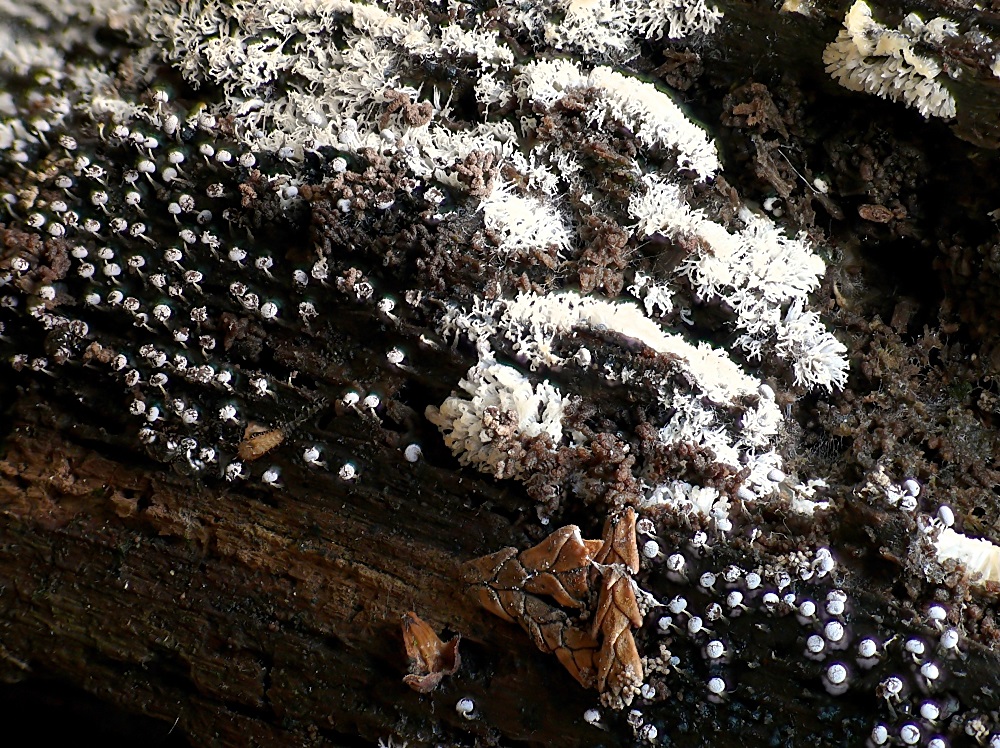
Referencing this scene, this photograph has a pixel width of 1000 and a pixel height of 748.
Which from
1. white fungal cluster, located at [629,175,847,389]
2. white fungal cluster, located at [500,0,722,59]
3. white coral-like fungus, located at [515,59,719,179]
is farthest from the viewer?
white fungal cluster, located at [500,0,722,59]

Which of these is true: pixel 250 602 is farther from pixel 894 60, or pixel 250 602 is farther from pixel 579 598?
pixel 894 60

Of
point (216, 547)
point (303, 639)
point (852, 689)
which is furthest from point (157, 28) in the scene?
point (852, 689)

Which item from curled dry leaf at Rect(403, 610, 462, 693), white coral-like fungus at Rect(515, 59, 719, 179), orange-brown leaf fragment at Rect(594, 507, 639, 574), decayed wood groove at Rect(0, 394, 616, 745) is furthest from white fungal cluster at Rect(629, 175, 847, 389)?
curled dry leaf at Rect(403, 610, 462, 693)

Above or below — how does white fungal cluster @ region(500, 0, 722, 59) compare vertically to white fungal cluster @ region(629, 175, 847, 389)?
above

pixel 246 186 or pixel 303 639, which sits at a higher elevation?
pixel 246 186

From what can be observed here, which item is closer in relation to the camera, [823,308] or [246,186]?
[246,186]

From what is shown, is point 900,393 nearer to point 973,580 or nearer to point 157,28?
point 973,580

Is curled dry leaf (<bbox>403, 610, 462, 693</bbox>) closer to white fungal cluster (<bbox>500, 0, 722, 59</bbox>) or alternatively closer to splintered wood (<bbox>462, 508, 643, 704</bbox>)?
splintered wood (<bbox>462, 508, 643, 704</bbox>)

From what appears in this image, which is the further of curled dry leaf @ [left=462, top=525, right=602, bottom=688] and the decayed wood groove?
the decayed wood groove
